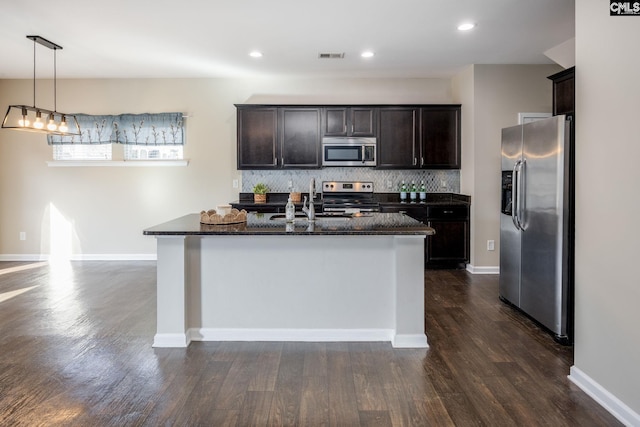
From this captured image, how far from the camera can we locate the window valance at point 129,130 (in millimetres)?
6520

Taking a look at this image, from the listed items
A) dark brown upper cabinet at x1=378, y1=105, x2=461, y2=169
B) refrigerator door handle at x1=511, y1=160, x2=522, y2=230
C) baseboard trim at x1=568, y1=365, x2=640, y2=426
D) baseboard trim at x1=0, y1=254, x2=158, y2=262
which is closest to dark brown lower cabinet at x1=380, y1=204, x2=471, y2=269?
dark brown upper cabinet at x1=378, y1=105, x2=461, y2=169

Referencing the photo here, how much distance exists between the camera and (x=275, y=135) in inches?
246

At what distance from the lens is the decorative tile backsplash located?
6.57m

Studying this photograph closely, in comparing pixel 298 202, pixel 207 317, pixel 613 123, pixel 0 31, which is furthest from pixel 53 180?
pixel 613 123

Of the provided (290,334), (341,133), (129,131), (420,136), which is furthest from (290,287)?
(129,131)

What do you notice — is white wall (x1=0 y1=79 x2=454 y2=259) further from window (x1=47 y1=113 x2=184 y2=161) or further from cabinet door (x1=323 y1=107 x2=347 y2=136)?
cabinet door (x1=323 y1=107 x2=347 y2=136)

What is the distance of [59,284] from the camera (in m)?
5.21

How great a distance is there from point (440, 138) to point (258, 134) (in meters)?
2.49

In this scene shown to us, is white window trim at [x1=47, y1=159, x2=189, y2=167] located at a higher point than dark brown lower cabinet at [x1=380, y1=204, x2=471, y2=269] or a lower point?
higher

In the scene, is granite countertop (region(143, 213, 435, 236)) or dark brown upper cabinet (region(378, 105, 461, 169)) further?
dark brown upper cabinet (region(378, 105, 461, 169))

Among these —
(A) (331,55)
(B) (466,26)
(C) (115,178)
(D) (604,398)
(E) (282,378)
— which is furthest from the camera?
(C) (115,178)

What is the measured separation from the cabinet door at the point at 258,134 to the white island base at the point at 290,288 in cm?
303

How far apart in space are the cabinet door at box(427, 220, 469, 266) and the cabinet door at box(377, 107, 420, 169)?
3.13ft

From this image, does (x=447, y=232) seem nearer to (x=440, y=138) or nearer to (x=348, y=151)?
(x=440, y=138)
